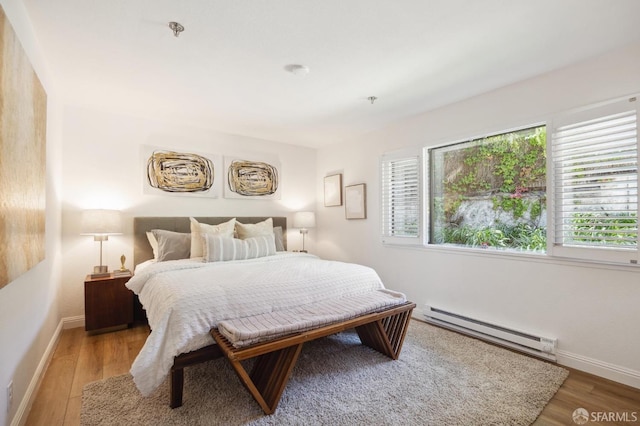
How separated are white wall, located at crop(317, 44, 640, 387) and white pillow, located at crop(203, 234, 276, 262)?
155cm

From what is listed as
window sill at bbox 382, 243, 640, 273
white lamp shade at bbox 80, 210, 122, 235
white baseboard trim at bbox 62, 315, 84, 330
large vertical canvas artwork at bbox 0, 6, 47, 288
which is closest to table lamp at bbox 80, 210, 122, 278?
white lamp shade at bbox 80, 210, 122, 235

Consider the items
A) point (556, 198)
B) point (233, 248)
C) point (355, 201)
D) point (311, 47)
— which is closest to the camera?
point (311, 47)

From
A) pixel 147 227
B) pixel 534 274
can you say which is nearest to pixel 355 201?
pixel 534 274

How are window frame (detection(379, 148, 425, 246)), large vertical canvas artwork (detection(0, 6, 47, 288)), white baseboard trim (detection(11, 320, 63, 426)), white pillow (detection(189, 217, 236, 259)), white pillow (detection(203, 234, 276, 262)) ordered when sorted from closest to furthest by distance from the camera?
1. large vertical canvas artwork (detection(0, 6, 47, 288))
2. white baseboard trim (detection(11, 320, 63, 426))
3. white pillow (detection(203, 234, 276, 262))
4. white pillow (detection(189, 217, 236, 259))
5. window frame (detection(379, 148, 425, 246))

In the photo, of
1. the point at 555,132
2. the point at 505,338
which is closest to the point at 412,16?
the point at 555,132

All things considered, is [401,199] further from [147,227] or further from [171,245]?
[147,227]

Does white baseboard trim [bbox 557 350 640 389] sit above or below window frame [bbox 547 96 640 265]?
below

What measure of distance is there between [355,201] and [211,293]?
105 inches

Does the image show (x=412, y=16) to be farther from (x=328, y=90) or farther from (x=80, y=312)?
(x=80, y=312)

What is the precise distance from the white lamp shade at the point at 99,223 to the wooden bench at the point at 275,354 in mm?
1994

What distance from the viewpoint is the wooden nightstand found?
2.99m

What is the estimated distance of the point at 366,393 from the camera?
78.5 inches

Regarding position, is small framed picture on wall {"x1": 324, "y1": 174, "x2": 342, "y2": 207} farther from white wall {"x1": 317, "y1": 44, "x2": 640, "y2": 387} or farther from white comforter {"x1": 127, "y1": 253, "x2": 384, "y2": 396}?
white comforter {"x1": 127, "y1": 253, "x2": 384, "y2": 396}

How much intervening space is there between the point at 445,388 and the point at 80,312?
376 cm
